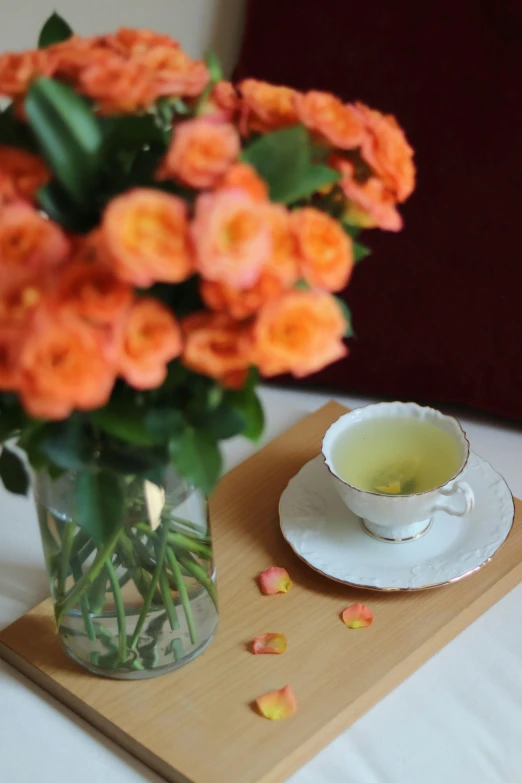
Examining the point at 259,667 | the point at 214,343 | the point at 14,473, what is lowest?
the point at 259,667

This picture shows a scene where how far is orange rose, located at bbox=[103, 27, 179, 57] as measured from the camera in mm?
417

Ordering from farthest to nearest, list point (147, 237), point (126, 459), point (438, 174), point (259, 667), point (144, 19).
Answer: point (144, 19), point (438, 174), point (259, 667), point (126, 459), point (147, 237)

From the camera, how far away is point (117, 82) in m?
0.38

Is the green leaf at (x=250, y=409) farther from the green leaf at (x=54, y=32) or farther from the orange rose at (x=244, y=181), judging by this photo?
the green leaf at (x=54, y=32)

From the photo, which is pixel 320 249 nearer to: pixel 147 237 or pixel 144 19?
pixel 147 237

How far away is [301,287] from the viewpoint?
40 centimetres

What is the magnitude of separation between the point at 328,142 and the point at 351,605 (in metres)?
0.32

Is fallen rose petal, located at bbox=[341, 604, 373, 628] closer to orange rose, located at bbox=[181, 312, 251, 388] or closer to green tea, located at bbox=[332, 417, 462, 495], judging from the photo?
green tea, located at bbox=[332, 417, 462, 495]

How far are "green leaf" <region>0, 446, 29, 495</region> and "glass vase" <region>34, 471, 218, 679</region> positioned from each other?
0.06ft

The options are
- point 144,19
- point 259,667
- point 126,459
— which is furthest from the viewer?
point 144,19

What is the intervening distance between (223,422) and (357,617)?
229mm

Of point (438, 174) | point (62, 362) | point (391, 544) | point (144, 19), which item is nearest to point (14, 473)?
point (62, 362)

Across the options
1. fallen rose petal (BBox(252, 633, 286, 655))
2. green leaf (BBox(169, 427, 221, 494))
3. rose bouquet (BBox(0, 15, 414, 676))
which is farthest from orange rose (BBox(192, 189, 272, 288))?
fallen rose petal (BBox(252, 633, 286, 655))

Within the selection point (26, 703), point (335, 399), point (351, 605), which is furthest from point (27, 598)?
point (335, 399)
